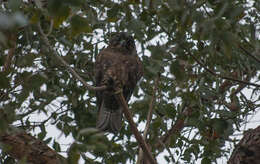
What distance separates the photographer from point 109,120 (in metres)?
3.53

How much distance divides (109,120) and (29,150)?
1073mm

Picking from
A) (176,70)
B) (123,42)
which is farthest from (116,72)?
(176,70)

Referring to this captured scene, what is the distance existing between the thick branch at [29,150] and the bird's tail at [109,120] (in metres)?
0.77

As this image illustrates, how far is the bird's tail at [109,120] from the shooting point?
11.2 feet

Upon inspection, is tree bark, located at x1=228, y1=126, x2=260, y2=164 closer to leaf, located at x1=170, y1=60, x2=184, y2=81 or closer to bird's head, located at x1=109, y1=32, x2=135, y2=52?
leaf, located at x1=170, y1=60, x2=184, y2=81

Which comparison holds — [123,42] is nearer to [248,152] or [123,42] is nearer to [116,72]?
[116,72]

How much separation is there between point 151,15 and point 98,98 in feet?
4.15

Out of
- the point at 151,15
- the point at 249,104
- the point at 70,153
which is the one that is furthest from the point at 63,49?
the point at 70,153

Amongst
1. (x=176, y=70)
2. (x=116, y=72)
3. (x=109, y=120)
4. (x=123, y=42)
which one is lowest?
(x=176, y=70)

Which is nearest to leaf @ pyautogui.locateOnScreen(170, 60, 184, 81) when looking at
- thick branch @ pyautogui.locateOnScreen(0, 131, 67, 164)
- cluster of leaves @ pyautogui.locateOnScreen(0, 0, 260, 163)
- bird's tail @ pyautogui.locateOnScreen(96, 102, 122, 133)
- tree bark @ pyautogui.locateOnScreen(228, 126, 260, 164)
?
cluster of leaves @ pyautogui.locateOnScreen(0, 0, 260, 163)

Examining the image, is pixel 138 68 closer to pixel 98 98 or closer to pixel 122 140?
pixel 98 98

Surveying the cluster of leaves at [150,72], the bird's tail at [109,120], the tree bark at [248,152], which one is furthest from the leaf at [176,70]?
the bird's tail at [109,120]

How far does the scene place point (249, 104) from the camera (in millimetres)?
2885

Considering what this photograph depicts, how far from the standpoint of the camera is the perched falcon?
138 inches
